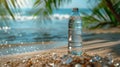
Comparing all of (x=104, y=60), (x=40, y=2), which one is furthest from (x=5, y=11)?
(x=104, y=60)

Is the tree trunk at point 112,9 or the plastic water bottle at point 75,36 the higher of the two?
the tree trunk at point 112,9

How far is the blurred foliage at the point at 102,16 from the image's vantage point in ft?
17.2

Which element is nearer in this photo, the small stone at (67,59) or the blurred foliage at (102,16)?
the small stone at (67,59)

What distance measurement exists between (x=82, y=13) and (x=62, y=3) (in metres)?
1.11

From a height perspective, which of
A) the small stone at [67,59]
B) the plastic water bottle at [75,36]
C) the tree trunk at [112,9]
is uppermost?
the tree trunk at [112,9]

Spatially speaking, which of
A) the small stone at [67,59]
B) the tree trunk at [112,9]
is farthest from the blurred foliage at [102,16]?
the small stone at [67,59]

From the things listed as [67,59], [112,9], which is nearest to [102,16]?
[112,9]

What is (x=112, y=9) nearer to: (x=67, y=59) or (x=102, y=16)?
(x=102, y=16)

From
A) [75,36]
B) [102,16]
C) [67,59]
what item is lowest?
[67,59]

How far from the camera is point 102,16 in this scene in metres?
5.36

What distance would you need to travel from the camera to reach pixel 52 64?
477cm

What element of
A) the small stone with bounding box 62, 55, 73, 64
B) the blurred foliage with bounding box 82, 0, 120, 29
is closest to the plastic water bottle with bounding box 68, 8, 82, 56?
the blurred foliage with bounding box 82, 0, 120, 29

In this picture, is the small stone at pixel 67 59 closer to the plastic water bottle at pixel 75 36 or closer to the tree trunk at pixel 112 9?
the plastic water bottle at pixel 75 36

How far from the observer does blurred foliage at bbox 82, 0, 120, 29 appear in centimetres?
525
